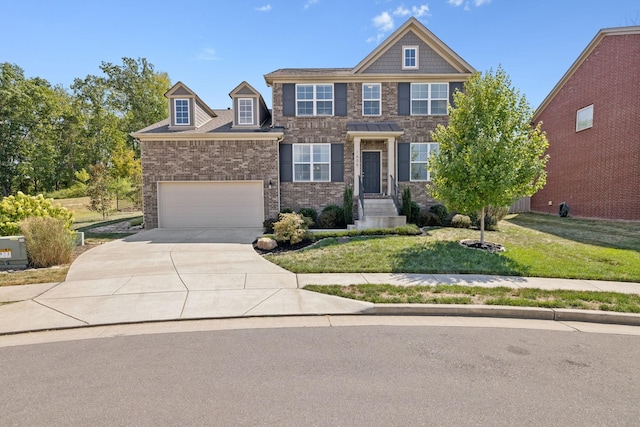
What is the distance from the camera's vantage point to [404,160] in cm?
1568

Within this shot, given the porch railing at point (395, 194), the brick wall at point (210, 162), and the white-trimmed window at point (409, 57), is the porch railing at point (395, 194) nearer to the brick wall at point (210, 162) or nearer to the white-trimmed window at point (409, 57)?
the brick wall at point (210, 162)

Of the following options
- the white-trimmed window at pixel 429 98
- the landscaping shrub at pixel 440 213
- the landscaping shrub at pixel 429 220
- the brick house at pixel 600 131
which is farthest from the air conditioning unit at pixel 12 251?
the brick house at pixel 600 131

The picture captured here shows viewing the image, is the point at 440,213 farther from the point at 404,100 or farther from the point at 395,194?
the point at 404,100

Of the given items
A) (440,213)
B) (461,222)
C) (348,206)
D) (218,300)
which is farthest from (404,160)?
(218,300)

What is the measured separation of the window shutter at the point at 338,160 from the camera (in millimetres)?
15617

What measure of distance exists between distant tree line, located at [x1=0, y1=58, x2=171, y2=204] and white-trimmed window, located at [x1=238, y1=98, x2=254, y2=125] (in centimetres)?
2266

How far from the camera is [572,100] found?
19344 millimetres

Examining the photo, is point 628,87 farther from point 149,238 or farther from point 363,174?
point 149,238

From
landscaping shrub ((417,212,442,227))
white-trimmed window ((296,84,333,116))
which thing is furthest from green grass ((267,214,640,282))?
white-trimmed window ((296,84,333,116))

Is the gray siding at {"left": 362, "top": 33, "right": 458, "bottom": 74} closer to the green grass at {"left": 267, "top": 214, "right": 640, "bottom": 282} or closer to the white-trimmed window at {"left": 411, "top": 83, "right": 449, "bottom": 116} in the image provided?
the white-trimmed window at {"left": 411, "top": 83, "right": 449, "bottom": 116}

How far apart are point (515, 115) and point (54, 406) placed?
1092cm

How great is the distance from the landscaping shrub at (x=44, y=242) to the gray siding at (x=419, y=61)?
13471mm

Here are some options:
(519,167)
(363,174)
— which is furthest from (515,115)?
(363,174)

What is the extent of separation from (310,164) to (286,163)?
1.12 m
